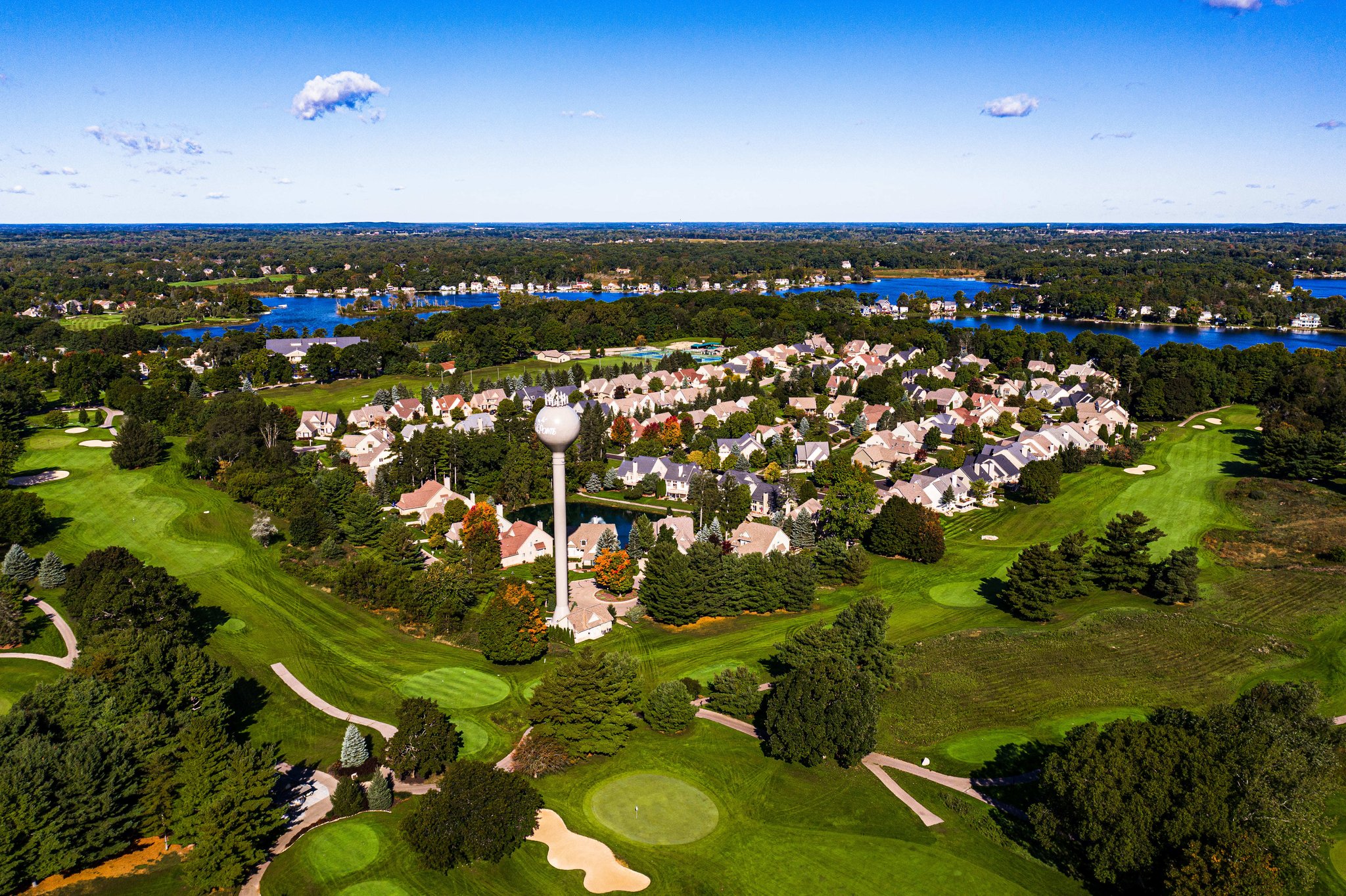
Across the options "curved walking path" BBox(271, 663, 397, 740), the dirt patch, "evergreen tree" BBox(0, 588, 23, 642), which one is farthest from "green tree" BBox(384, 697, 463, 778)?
"evergreen tree" BBox(0, 588, 23, 642)

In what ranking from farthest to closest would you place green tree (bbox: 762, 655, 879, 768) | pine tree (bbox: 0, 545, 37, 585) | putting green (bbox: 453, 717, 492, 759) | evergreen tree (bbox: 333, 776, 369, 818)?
pine tree (bbox: 0, 545, 37, 585) < putting green (bbox: 453, 717, 492, 759) < green tree (bbox: 762, 655, 879, 768) < evergreen tree (bbox: 333, 776, 369, 818)

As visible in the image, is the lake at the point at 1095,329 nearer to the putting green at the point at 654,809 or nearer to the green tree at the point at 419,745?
the green tree at the point at 419,745

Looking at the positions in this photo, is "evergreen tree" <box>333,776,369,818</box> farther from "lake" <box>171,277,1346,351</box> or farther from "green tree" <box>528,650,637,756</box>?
"lake" <box>171,277,1346,351</box>

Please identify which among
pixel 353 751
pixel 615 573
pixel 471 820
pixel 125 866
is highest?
pixel 471 820

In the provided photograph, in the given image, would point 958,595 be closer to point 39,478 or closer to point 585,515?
point 585,515

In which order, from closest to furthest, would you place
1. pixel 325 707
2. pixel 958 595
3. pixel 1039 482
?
pixel 325 707 < pixel 958 595 < pixel 1039 482

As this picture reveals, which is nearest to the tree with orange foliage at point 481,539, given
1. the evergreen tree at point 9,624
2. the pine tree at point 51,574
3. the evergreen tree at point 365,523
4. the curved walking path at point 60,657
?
the evergreen tree at point 365,523

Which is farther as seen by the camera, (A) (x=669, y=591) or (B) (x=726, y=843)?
(A) (x=669, y=591)

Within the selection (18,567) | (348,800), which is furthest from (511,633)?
(18,567)
